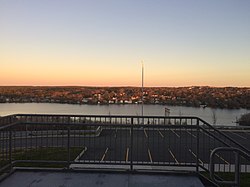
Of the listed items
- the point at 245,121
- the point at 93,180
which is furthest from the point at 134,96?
the point at 93,180

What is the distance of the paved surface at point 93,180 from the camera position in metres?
6.58

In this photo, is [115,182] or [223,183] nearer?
[223,183]

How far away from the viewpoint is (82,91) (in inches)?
2281

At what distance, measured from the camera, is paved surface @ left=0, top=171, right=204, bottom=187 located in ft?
21.6

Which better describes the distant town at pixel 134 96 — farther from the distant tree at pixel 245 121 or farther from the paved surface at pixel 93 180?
the paved surface at pixel 93 180

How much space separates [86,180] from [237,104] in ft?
186

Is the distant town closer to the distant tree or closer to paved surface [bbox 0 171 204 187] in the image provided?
the distant tree

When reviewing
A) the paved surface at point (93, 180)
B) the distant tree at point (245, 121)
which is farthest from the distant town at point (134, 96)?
the paved surface at point (93, 180)

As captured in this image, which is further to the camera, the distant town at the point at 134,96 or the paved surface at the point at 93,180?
the distant town at the point at 134,96

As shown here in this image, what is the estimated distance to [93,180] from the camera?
A: 270 inches

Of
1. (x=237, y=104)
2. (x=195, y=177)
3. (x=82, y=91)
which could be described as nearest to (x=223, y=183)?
(x=195, y=177)

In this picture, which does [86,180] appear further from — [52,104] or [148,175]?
[52,104]

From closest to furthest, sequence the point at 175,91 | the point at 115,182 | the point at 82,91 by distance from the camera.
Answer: the point at 115,182 → the point at 82,91 → the point at 175,91

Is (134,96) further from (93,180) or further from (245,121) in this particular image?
(93,180)
